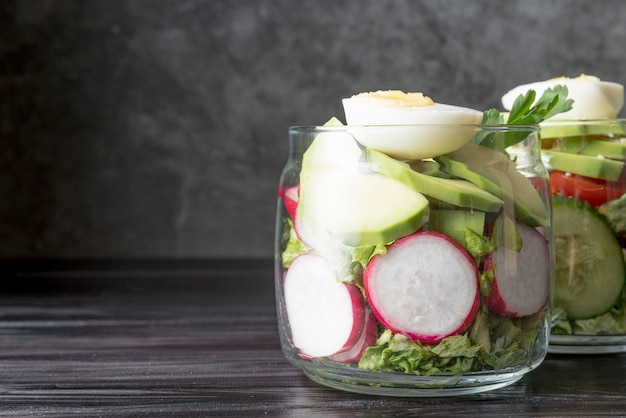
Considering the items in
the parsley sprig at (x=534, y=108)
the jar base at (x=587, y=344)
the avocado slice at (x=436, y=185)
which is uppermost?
the parsley sprig at (x=534, y=108)

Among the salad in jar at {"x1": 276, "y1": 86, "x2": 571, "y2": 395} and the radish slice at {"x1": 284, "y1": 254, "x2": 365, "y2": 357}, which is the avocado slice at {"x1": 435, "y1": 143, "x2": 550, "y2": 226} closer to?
the salad in jar at {"x1": 276, "y1": 86, "x2": 571, "y2": 395}

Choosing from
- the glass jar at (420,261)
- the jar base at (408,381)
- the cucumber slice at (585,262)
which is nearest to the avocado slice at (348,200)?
the glass jar at (420,261)

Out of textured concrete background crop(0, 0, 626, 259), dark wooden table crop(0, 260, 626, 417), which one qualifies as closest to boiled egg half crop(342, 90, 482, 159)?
dark wooden table crop(0, 260, 626, 417)

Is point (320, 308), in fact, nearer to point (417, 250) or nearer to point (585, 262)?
point (417, 250)

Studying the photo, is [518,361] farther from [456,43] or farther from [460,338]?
[456,43]

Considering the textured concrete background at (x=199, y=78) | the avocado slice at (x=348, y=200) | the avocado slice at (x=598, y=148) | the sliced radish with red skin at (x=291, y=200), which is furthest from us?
the textured concrete background at (x=199, y=78)

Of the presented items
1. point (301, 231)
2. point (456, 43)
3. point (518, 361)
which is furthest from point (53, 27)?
point (518, 361)

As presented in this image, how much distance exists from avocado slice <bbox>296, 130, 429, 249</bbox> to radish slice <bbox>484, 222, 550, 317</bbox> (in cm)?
9

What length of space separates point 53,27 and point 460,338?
60.1 inches

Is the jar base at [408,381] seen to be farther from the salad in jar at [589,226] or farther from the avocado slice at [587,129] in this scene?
the avocado slice at [587,129]

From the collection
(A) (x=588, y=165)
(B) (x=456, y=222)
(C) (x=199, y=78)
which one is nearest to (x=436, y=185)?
(B) (x=456, y=222)

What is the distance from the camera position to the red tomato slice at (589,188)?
32.8 inches

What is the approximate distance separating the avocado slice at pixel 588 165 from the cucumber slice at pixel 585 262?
3 cm

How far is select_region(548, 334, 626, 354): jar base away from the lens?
2.77 feet
